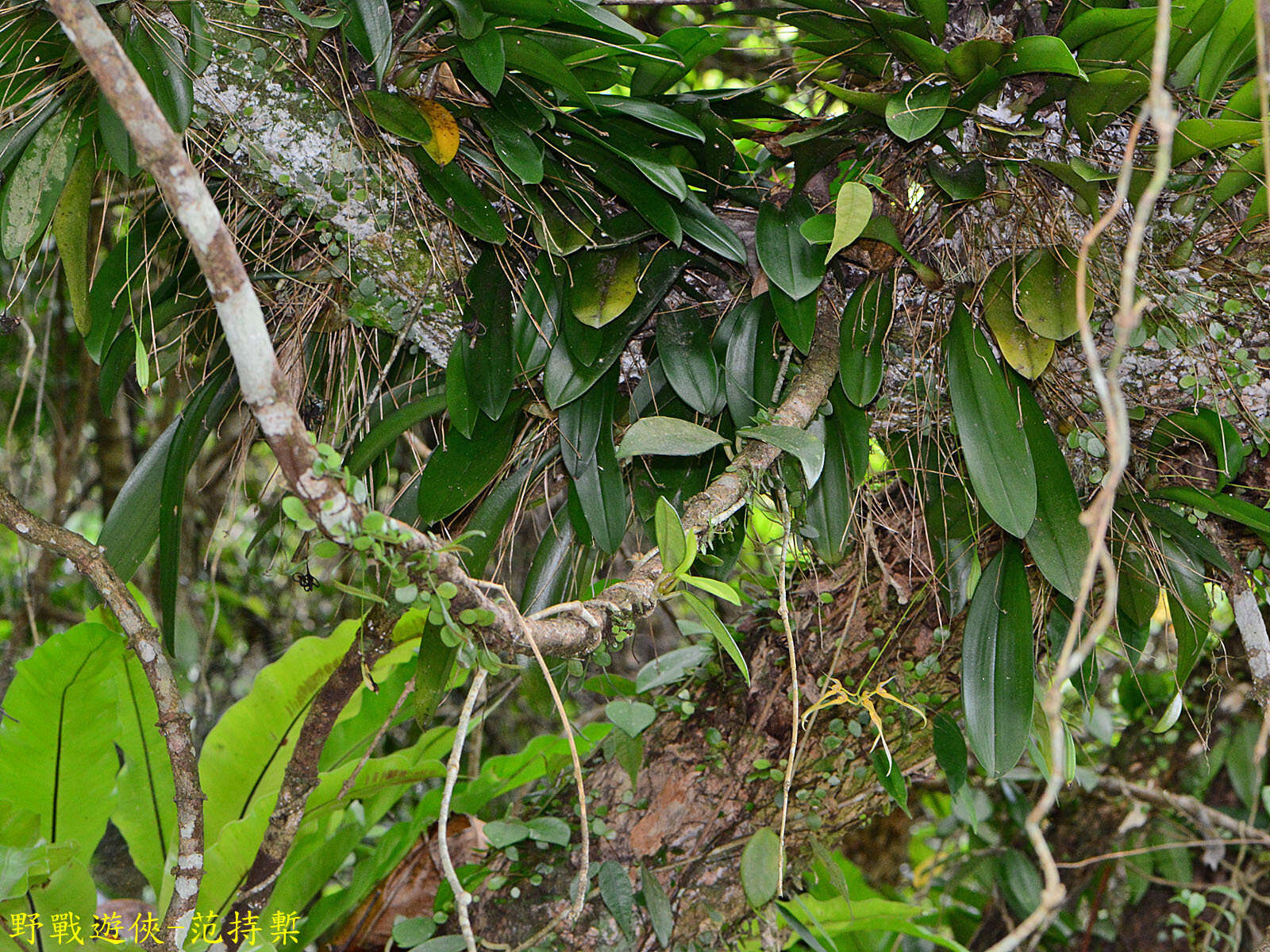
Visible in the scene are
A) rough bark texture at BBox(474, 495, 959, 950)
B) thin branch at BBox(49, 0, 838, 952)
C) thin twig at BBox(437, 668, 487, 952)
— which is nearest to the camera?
thin branch at BBox(49, 0, 838, 952)

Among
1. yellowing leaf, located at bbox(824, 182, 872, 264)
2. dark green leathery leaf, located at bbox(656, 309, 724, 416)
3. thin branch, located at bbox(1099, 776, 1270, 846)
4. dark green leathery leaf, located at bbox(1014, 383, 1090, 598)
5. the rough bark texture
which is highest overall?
yellowing leaf, located at bbox(824, 182, 872, 264)

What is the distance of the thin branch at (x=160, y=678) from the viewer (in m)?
0.88

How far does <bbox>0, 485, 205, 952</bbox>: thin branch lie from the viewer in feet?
2.88

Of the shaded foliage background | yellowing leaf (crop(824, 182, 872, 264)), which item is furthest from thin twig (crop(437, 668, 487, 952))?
yellowing leaf (crop(824, 182, 872, 264))

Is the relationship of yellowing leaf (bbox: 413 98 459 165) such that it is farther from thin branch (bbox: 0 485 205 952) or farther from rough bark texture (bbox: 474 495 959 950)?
rough bark texture (bbox: 474 495 959 950)

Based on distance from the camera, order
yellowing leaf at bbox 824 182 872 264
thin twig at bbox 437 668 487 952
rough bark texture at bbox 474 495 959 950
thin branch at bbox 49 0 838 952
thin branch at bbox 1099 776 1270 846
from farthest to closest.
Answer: thin branch at bbox 1099 776 1270 846 → rough bark texture at bbox 474 495 959 950 → yellowing leaf at bbox 824 182 872 264 → thin twig at bbox 437 668 487 952 → thin branch at bbox 49 0 838 952

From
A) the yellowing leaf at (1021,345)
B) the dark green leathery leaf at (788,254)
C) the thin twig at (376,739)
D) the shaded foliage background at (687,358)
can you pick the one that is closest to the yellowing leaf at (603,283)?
the shaded foliage background at (687,358)

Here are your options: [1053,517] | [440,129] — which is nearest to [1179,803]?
[1053,517]

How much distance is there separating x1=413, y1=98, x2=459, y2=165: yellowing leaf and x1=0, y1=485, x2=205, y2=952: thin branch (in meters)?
0.53

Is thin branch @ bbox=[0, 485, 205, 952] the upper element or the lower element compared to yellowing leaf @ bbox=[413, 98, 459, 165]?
lower

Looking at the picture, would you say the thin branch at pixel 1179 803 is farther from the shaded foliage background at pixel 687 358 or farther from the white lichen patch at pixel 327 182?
the white lichen patch at pixel 327 182

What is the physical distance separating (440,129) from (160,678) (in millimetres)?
609

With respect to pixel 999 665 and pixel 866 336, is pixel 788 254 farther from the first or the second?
pixel 999 665

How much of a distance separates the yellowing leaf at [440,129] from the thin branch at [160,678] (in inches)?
20.8
